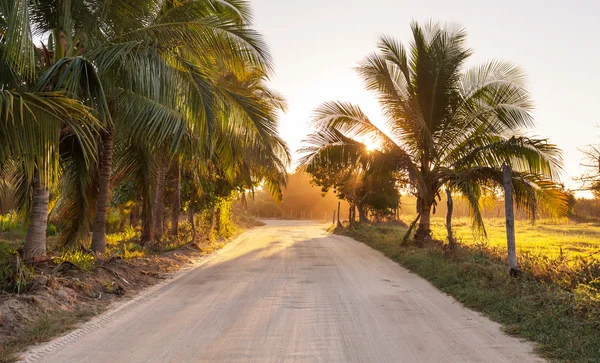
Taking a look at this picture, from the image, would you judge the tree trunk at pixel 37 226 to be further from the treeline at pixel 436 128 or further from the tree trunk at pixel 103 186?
the treeline at pixel 436 128

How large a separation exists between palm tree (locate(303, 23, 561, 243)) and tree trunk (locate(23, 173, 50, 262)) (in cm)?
817

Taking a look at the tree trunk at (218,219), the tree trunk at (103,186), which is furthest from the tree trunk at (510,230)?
the tree trunk at (218,219)

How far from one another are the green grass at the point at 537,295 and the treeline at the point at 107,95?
4447 mm

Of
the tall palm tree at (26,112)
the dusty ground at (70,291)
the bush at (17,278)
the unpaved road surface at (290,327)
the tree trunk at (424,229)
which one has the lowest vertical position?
the unpaved road surface at (290,327)

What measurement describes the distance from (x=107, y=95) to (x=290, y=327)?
5.72 metres

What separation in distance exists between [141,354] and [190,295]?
9.81ft

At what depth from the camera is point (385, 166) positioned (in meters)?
14.1

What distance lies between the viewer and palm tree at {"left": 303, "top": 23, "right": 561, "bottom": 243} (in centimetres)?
1244

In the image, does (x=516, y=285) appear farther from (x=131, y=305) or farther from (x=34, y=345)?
(x=34, y=345)

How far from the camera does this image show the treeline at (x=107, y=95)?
5.71 metres

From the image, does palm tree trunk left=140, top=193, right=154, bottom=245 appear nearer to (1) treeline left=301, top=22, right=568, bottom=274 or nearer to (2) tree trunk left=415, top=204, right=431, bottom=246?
(1) treeline left=301, top=22, right=568, bottom=274

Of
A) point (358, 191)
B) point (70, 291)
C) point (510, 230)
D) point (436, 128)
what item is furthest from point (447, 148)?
point (358, 191)

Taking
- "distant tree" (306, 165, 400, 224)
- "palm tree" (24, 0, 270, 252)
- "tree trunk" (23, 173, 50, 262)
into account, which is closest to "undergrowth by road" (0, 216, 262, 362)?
"tree trunk" (23, 173, 50, 262)

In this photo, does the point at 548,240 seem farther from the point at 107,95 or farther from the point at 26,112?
the point at 26,112
